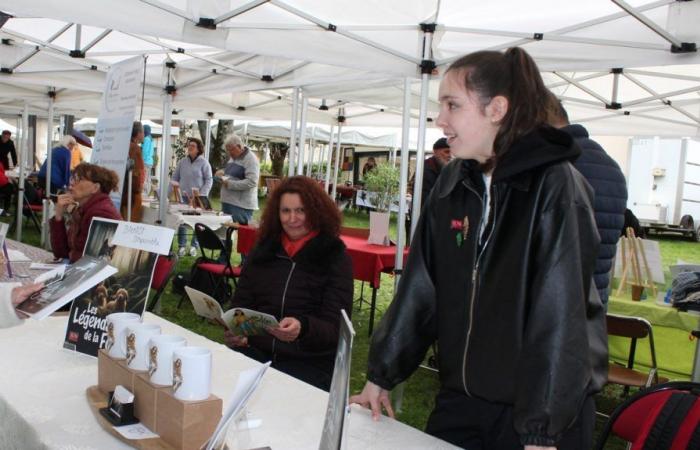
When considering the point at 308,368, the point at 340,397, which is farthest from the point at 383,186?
the point at 340,397

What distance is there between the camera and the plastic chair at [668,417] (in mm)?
1288

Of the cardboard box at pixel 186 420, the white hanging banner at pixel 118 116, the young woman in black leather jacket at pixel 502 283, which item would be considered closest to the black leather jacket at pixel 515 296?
the young woman in black leather jacket at pixel 502 283

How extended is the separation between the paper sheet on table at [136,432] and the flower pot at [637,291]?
3.20 metres

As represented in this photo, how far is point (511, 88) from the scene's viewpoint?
1265 millimetres

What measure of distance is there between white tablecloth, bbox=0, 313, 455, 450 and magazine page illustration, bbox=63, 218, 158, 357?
0.05 meters

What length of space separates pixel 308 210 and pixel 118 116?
205 centimetres

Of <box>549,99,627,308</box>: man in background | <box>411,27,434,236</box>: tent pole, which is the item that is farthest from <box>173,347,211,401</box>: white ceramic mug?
<box>411,27,434,236</box>: tent pole

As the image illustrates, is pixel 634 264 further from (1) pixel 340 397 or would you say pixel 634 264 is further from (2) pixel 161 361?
(1) pixel 340 397

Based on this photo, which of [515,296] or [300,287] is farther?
[300,287]

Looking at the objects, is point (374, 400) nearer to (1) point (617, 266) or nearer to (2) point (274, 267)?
(2) point (274, 267)

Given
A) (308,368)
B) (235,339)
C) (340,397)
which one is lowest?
(308,368)

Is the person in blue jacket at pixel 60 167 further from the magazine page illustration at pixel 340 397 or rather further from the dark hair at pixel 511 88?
the magazine page illustration at pixel 340 397

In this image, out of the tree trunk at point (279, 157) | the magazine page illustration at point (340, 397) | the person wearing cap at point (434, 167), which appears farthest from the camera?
the tree trunk at point (279, 157)

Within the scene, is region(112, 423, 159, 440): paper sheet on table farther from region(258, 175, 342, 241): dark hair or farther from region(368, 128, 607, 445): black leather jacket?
region(258, 175, 342, 241): dark hair
